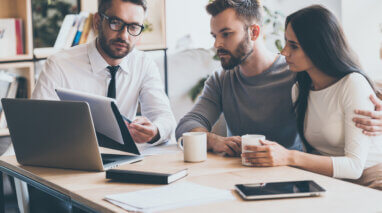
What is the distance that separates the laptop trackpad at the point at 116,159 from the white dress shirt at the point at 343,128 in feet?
2.13

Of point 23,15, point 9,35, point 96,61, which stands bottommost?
point 96,61

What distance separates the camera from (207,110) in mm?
2180

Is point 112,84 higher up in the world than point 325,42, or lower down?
lower down

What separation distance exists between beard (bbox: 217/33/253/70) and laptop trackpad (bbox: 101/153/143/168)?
0.69 m

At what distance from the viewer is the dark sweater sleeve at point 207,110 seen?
2.07 meters

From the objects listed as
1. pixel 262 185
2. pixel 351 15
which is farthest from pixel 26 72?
pixel 351 15

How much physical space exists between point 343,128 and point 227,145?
40 centimetres

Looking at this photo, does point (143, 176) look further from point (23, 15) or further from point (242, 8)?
point (23, 15)

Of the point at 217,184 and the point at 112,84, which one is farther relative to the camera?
the point at 112,84

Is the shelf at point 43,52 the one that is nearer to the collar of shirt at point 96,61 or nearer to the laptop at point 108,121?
the collar of shirt at point 96,61

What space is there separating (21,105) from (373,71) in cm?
336

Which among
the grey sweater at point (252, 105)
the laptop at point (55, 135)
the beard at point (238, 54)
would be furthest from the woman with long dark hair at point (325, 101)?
the laptop at point (55, 135)

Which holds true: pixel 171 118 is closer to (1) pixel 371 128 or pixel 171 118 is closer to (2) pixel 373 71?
(1) pixel 371 128

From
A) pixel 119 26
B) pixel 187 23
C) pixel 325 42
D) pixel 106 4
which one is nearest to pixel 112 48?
pixel 119 26
